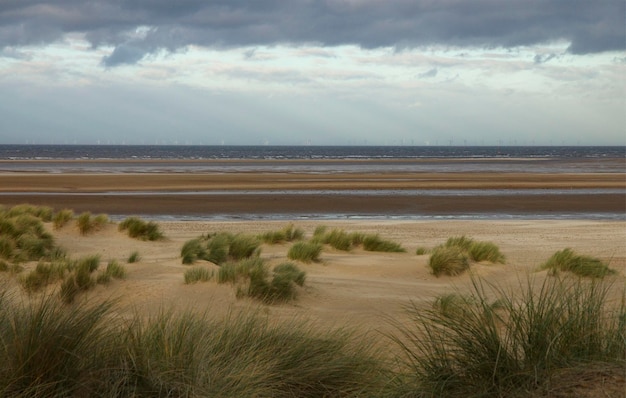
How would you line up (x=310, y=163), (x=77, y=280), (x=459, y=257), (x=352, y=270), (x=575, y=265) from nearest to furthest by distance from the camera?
(x=77, y=280) → (x=575, y=265) → (x=459, y=257) → (x=352, y=270) → (x=310, y=163)

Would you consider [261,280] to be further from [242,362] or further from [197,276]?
[242,362]

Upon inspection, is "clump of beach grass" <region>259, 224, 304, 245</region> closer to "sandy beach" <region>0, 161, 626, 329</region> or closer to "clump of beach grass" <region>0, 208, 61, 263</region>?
"sandy beach" <region>0, 161, 626, 329</region>

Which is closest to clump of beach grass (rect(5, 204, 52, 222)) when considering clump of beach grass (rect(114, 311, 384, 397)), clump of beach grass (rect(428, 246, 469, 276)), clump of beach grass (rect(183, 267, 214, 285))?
clump of beach grass (rect(183, 267, 214, 285))

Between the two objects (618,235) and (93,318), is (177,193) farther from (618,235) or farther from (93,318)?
(93,318)

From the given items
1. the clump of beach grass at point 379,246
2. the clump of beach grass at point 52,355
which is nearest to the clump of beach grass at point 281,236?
the clump of beach grass at point 379,246

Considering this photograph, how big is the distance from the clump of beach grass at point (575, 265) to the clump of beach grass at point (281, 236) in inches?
230

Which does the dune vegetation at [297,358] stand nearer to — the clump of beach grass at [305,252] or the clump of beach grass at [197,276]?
the clump of beach grass at [197,276]

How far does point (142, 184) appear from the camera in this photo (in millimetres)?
43281

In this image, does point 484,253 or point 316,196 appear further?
point 316,196

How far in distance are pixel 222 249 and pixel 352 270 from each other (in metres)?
2.41

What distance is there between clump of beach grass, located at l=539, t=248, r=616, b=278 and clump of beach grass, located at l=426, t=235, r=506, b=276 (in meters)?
1.21

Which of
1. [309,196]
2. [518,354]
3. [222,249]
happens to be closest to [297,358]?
[518,354]

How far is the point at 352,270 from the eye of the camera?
13062mm

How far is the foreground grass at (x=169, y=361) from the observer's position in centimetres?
502
